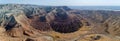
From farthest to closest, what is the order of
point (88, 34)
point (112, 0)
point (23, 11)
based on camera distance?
point (23, 11) → point (88, 34) → point (112, 0)

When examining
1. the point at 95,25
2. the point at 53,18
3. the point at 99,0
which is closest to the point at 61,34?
the point at 53,18

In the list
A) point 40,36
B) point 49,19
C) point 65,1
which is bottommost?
point 40,36

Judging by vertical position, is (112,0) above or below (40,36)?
above

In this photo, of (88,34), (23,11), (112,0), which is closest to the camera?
(112,0)

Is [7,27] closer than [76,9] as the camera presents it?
No

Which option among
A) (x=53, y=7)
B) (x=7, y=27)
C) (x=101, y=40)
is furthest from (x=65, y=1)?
(x=7, y=27)

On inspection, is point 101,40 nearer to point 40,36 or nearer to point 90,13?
point 90,13
